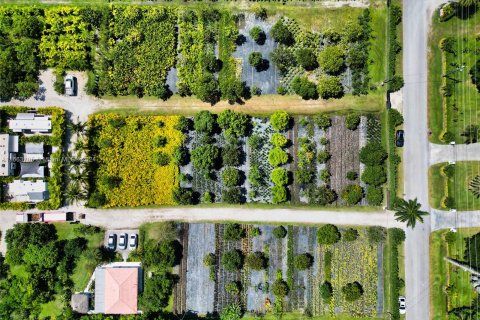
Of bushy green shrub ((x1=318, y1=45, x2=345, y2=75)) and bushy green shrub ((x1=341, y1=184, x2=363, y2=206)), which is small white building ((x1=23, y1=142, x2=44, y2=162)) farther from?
bushy green shrub ((x1=341, y1=184, x2=363, y2=206))

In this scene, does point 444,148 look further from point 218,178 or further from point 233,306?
point 233,306

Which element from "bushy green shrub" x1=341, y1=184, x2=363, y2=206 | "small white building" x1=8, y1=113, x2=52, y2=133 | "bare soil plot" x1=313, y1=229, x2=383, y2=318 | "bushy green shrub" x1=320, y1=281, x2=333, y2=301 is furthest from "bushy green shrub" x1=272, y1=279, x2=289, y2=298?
"small white building" x1=8, y1=113, x2=52, y2=133

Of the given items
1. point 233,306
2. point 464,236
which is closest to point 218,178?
point 233,306

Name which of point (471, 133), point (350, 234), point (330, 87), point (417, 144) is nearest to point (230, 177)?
point (350, 234)

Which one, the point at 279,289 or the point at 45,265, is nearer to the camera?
the point at 45,265

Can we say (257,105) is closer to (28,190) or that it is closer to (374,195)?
(374,195)

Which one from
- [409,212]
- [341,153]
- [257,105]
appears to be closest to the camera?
[409,212]

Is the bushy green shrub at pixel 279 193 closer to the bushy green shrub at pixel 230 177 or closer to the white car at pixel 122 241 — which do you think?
the bushy green shrub at pixel 230 177
